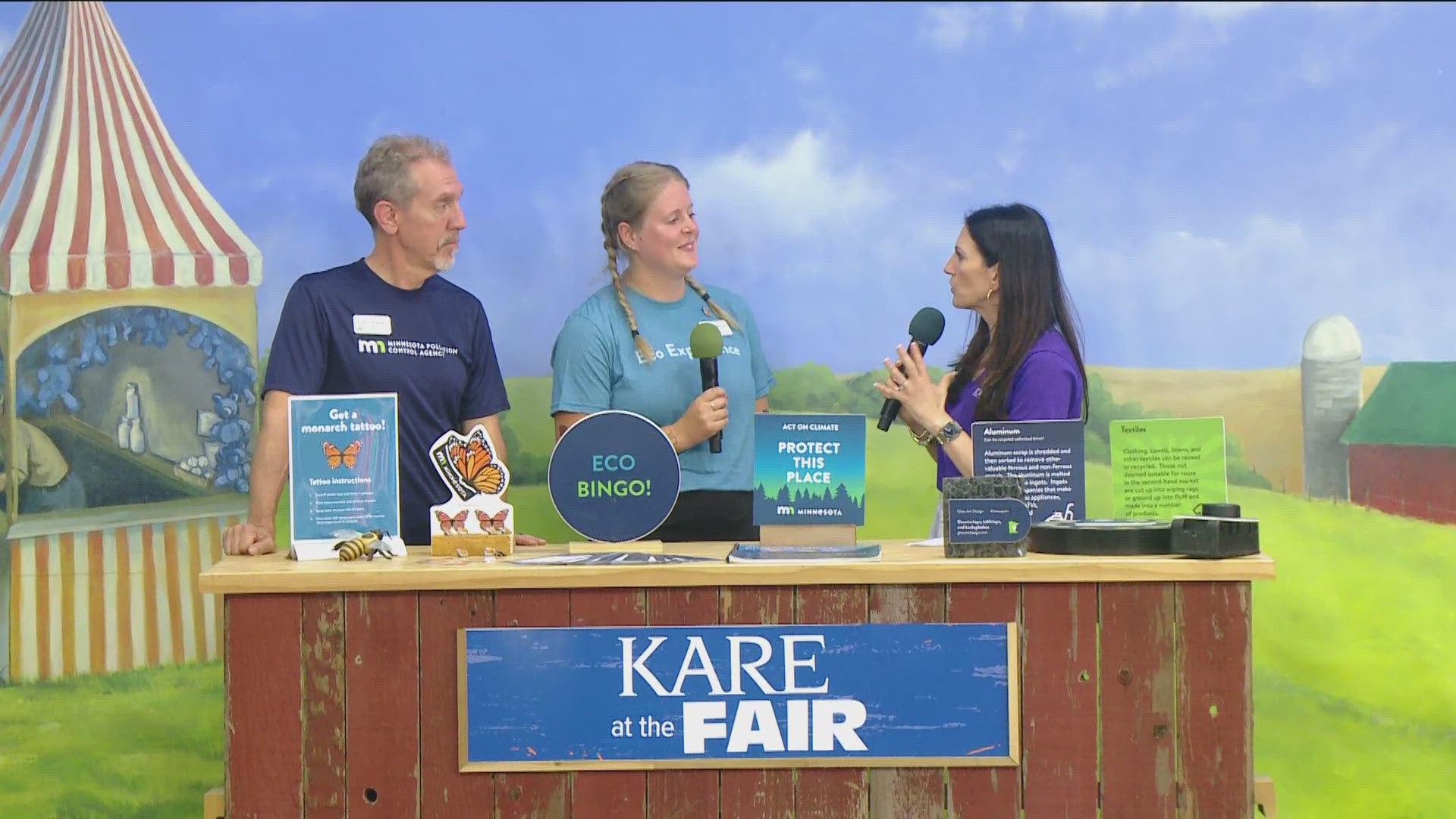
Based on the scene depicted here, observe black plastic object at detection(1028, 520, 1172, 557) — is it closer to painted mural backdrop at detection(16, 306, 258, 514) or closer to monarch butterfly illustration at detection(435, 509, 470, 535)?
monarch butterfly illustration at detection(435, 509, 470, 535)

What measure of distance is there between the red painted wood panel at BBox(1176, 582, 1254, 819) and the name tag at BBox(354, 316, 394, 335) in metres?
1.91

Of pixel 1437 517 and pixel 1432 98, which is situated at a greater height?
pixel 1432 98

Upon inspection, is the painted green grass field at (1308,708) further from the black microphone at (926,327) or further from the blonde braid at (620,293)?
the blonde braid at (620,293)

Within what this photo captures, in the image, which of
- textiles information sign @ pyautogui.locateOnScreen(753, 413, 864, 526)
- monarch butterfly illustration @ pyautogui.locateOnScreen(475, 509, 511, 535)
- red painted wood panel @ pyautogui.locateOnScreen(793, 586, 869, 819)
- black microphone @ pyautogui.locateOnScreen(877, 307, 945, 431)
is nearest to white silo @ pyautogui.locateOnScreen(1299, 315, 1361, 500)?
black microphone @ pyautogui.locateOnScreen(877, 307, 945, 431)

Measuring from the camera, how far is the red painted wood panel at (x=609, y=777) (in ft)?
7.97

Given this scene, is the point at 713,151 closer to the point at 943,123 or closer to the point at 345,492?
the point at 943,123

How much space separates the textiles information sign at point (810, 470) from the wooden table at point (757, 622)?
24 centimetres

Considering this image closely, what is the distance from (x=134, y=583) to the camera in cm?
384

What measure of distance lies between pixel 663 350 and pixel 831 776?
4.29 ft

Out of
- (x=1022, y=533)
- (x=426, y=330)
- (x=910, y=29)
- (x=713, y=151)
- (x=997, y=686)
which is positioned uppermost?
(x=910, y=29)

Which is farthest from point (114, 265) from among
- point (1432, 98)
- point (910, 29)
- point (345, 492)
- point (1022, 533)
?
point (1432, 98)

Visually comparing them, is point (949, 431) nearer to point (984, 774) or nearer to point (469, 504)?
point (984, 774)

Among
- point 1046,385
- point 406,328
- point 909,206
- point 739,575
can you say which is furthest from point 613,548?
point 909,206

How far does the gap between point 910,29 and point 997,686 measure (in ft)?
7.51
